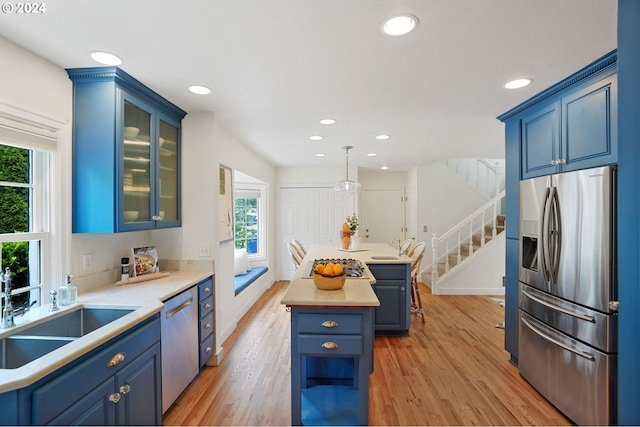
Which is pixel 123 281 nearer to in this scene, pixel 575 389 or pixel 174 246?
pixel 174 246

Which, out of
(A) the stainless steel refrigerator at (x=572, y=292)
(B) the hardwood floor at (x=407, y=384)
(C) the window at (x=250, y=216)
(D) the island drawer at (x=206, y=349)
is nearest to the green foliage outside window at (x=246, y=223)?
(C) the window at (x=250, y=216)

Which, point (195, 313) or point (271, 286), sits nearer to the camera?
point (195, 313)

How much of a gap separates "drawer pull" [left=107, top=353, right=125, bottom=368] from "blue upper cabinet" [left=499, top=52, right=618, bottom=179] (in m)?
2.96

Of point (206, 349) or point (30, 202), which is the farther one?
point (206, 349)

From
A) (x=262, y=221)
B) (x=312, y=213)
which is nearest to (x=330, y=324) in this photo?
(x=262, y=221)

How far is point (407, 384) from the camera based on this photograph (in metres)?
2.57

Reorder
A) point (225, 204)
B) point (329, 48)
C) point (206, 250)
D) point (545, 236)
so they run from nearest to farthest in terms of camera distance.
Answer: point (329, 48)
point (545, 236)
point (206, 250)
point (225, 204)

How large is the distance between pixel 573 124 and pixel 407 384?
7.64 feet

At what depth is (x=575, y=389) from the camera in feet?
6.50

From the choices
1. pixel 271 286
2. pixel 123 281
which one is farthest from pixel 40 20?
pixel 271 286

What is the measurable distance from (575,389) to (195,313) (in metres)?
2.73

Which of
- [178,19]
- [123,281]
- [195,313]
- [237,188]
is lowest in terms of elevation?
[195,313]

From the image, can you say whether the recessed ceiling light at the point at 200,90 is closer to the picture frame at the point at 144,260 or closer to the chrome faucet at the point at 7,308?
the picture frame at the point at 144,260

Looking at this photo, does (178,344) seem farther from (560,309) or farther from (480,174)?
(480,174)
